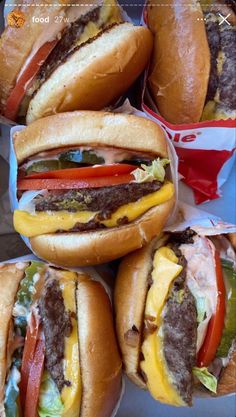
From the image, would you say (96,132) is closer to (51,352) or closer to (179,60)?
(179,60)

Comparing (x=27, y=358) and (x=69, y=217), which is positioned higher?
(x=69, y=217)

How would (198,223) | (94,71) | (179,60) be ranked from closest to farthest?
(94,71) < (179,60) < (198,223)

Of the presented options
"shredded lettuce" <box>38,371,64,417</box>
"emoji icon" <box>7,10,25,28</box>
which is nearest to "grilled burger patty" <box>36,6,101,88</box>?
"emoji icon" <box>7,10,25,28</box>

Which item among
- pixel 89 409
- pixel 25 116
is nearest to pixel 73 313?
pixel 89 409

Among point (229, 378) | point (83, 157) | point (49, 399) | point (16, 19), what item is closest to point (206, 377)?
point (229, 378)

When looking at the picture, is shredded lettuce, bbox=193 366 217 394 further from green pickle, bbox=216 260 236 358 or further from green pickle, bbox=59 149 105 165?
green pickle, bbox=59 149 105 165

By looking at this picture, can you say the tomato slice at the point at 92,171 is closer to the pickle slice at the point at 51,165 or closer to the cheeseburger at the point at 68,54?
the pickle slice at the point at 51,165
